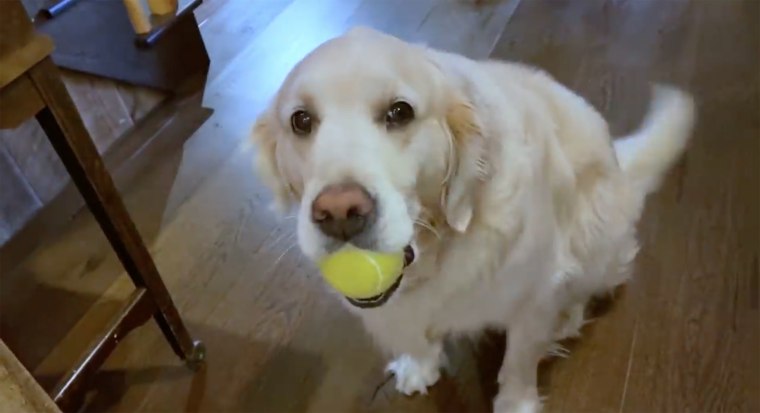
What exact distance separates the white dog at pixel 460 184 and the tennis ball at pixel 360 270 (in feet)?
0.09

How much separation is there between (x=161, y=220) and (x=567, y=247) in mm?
1115

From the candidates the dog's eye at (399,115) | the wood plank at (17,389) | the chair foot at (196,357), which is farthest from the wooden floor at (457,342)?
the wood plank at (17,389)

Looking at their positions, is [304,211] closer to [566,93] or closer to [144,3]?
[566,93]

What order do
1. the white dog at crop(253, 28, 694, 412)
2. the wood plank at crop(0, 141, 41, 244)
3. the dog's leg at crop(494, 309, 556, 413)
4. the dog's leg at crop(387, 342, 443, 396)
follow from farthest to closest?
the wood plank at crop(0, 141, 41, 244) → the dog's leg at crop(387, 342, 443, 396) → the dog's leg at crop(494, 309, 556, 413) → the white dog at crop(253, 28, 694, 412)

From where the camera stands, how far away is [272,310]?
1.73 m

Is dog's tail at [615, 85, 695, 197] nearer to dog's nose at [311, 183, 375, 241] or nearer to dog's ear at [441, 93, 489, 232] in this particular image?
dog's ear at [441, 93, 489, 232]

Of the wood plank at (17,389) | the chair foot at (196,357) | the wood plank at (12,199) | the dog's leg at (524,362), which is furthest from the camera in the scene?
the wood plank at (12,199)

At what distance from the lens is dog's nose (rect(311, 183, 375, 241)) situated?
938mm

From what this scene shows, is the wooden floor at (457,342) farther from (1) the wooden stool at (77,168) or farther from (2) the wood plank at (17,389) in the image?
(2) the wood plank at (17,389)

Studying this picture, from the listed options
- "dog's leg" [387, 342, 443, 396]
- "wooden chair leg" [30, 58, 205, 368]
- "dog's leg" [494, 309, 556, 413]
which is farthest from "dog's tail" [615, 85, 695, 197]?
"wooden chair leg" [30, 58, 205, 368]

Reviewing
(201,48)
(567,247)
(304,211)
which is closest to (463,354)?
(567,247)

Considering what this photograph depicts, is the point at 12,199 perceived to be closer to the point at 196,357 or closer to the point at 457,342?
the point at 196,357

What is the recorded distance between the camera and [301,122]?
1047 mm

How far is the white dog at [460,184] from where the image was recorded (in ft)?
3.26
